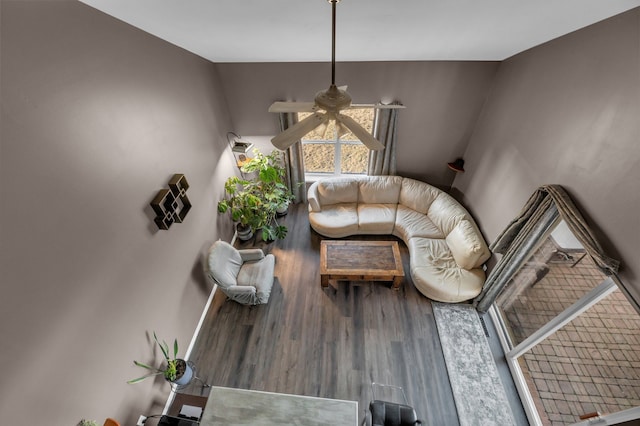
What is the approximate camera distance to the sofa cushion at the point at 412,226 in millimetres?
4328

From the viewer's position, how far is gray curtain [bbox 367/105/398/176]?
437 centimetres

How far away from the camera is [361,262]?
393cm

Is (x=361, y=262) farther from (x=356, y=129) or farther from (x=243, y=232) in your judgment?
(x=356, y=129)

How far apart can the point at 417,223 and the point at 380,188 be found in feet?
2.81

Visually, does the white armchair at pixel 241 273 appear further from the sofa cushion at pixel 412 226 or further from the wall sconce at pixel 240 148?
the sofa cushion at pixel 412 226

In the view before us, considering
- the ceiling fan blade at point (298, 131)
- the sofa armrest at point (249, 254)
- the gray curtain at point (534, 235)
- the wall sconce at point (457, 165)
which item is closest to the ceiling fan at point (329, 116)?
the ceiling fan blade at point (298, 131)

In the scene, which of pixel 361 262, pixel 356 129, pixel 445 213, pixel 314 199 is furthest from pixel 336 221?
pixel 356 129

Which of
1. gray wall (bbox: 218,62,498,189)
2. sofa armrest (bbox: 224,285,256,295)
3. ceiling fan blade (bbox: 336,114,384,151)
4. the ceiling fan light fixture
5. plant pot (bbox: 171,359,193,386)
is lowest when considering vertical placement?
plant pot (bbox: 171,359,193,386)

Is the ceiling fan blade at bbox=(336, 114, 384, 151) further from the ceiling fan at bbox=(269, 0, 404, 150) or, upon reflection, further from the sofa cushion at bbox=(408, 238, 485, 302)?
the sofa cushion at bbox=(408, 238, 485, 302)

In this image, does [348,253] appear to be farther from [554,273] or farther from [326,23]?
[326,23]

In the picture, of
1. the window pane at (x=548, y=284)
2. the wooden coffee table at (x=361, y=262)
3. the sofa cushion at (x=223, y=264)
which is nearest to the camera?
the window pane at (x=548, y=284)

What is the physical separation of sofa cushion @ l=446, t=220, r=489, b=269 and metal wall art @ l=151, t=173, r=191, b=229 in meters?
3.52

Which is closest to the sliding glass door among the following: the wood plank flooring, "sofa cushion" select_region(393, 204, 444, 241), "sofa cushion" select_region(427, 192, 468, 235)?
the wood plank flooring

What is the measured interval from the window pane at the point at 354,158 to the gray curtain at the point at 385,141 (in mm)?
315
